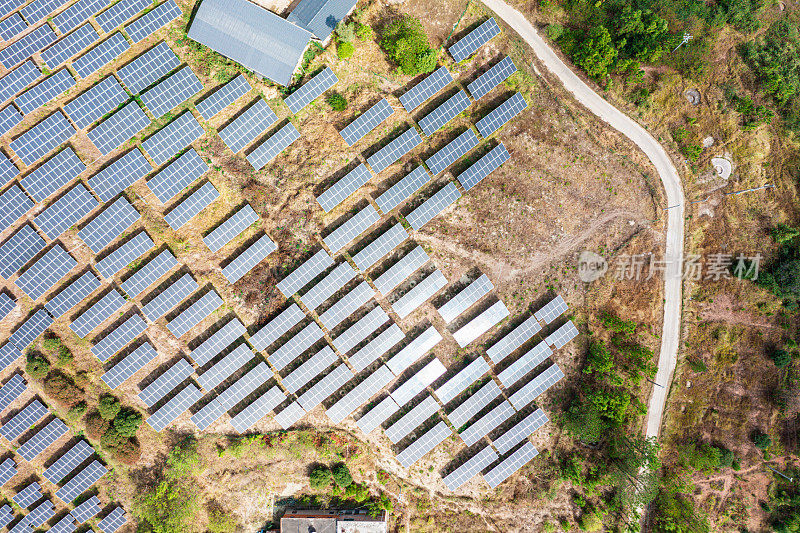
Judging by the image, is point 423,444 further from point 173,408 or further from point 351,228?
point 173,408

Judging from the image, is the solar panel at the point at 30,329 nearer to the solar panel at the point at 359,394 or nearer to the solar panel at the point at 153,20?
the solar panel at the point at 153,20

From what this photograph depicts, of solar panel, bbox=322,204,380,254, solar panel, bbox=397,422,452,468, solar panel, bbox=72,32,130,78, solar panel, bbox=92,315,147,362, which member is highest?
solar panel, bbox=72,32,130,78

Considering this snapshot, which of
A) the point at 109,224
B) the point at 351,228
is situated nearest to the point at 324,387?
the point at 351,228

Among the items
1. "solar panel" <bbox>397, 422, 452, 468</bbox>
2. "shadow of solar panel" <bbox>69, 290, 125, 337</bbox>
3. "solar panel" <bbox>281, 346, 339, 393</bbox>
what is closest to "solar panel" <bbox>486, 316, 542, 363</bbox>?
"solar panel" <bbox>397, 422, 452, 468</bbox>

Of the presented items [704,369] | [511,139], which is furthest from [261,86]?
[704,369]

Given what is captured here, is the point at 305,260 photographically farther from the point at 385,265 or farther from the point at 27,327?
the point at 27,327

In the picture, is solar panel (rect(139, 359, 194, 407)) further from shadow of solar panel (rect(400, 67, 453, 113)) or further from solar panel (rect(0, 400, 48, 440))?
shadow of solar panel (rect(400, 67, 453, 113))

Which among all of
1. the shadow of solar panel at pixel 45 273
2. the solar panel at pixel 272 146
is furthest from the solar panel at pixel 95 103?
the solar panel at pixel 272 146
